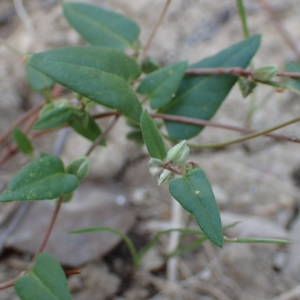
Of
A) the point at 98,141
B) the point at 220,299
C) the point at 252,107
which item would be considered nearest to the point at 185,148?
the point at 98,141

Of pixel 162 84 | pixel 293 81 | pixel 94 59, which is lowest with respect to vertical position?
pixel 293 81

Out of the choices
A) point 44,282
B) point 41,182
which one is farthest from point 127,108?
point 44,282

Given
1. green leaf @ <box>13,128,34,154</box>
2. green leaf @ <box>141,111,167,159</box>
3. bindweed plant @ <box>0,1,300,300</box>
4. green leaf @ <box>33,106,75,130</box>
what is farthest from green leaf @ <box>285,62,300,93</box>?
green leaf @ <box>13,128,34,154</box>

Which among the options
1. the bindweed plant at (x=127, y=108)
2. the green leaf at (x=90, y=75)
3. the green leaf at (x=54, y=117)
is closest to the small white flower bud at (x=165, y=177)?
the bindweed plant at (x=127, y=108)

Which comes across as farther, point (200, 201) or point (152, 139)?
point (152, 139)

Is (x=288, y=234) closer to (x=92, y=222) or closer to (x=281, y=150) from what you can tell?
(x=281, y=150)

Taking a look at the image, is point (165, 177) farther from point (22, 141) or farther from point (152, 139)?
point (22, 141)
